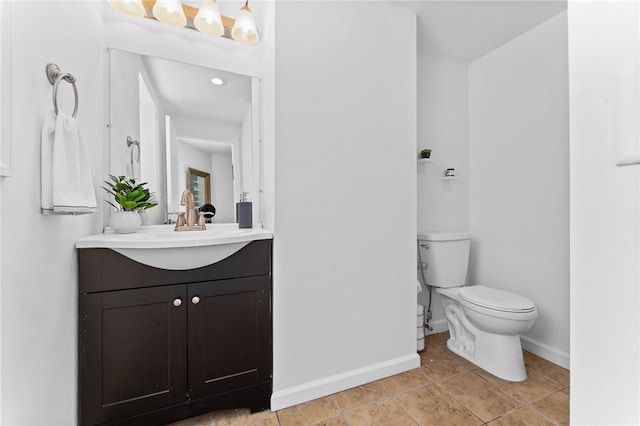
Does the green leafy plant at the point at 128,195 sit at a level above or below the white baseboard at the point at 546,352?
above

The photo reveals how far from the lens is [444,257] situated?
2.18 meters

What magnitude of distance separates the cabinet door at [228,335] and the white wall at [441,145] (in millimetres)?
1437

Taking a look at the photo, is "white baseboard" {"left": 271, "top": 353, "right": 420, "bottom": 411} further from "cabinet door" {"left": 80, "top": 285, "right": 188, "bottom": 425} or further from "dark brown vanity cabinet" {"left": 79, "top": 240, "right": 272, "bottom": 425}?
"cabinet door" {"left": 80, "top": 285, "right": 188, "bottom": 425}

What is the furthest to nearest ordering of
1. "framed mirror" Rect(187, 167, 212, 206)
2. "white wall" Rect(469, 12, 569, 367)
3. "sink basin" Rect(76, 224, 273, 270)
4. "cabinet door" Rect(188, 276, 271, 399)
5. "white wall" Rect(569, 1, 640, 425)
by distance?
"white wall" Rect(469, 12, 569, 367), "framed mirror" Rect(187, 167, 212, 206), "cabinet door" Rect(188, 276, 271, 399), "sink basin" Rect(76, 224, 273, 270), "white wall" Rect(569, 1, 640, 425)

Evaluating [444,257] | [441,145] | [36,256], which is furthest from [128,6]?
[444,257]

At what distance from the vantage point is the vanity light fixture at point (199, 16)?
1.52 meters

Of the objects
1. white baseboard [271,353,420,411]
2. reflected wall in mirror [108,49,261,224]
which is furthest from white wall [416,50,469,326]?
reflected wall in mirror [108,49,261,224]

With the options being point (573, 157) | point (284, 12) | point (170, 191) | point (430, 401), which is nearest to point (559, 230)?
point (430, 401)

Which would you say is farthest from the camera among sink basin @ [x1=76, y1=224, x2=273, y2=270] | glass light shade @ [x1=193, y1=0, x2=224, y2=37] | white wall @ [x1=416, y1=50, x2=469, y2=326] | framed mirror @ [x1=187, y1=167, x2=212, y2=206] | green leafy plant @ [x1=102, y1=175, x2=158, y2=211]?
white wall @ [x1=416, y1=50, x2=469, y2=326]

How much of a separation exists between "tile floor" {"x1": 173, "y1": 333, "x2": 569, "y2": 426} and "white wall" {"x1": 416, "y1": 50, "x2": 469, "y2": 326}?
705 mm

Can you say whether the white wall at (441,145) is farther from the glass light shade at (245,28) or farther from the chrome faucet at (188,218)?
the chrome faucet at (188,218)

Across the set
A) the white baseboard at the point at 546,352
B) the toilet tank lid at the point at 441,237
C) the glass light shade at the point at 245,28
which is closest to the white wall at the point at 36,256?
the glass light shade at the point at 245,28

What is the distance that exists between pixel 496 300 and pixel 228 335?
62.5 inches

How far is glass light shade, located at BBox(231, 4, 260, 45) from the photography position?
1665 mm
